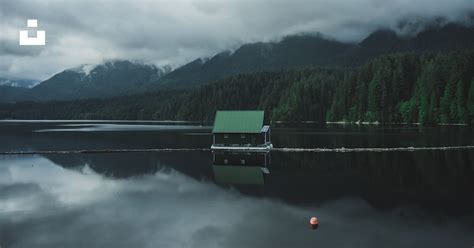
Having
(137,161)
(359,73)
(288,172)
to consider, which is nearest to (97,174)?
(137,161)

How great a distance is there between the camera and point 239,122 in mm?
63125

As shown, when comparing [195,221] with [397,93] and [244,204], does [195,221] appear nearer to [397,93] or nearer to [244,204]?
[244,204]

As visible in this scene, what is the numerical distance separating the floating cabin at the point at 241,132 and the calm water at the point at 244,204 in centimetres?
1284

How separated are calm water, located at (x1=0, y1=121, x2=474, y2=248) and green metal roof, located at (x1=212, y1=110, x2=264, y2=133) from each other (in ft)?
43.7

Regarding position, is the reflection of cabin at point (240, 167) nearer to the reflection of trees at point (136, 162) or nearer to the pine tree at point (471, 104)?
the reflection of trees at point (136, 162)

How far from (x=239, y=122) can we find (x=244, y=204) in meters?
34.6

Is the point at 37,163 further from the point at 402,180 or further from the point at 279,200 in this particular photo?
the point at 402,180

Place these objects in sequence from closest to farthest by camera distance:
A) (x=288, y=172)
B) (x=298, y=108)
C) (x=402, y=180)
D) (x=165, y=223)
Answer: (x=165, y=223)
(x=402, y=180)
(x=288, y=172)
(x=298, y=108)

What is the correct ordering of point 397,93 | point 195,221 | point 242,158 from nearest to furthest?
1. point 195,221
2. point 242,158
3. point 397,93

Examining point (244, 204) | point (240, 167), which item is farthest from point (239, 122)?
point (244, 204)

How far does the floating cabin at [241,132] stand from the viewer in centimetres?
6191

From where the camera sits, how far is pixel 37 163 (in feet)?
178

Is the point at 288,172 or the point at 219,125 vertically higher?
the point at 219,125

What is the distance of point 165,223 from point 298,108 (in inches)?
6528
